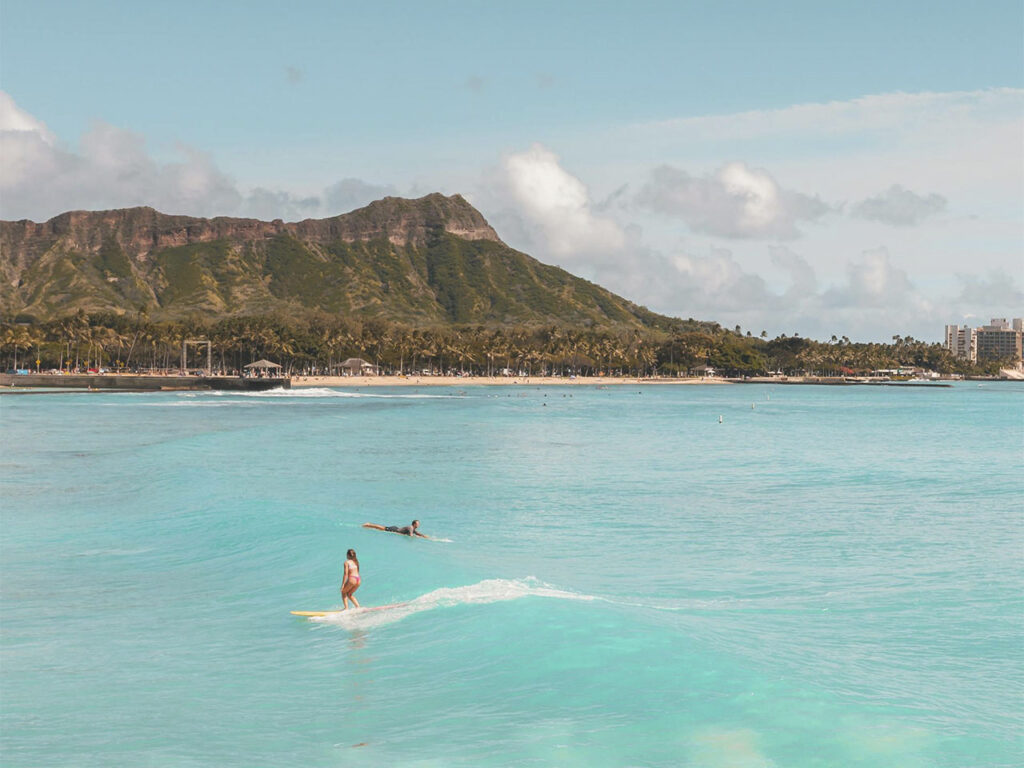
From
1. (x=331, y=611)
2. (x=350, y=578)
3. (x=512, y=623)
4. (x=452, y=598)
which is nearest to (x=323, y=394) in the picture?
(x=452, y=598)

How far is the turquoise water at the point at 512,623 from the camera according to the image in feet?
38.1

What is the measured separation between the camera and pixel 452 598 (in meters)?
18.2

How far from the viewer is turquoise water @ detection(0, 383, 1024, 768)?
11.6m

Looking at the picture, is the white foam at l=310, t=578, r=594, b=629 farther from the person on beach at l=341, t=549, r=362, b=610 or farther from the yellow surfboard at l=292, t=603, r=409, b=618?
the person on beach at l=341, t=549, r=362, b=610

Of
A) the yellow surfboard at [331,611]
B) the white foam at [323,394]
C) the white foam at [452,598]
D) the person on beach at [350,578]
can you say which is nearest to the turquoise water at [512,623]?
the white foam at [452,598]

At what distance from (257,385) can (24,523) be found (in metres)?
135

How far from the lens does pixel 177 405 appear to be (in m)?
104

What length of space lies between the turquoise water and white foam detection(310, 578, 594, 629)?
0.09 m

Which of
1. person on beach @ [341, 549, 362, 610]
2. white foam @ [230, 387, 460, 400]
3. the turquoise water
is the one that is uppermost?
person on beach @ [341, 549, 362, 610]

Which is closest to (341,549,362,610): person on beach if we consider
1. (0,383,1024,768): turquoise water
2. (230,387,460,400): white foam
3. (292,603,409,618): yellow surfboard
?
(292,603,409,618): yellow surfboard

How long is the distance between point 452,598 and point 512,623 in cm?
217

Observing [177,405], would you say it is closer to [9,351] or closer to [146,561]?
[146,561]

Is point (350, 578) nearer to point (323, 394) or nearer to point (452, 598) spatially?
point (452, 598)

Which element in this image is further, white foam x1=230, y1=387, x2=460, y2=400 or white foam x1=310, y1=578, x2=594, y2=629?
white foam x1=230, y1=387, x2=460, y2=400
